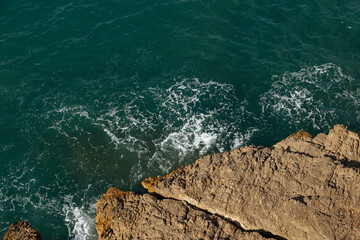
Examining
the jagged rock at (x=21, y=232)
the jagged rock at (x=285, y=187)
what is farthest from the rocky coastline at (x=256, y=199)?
the jagged rock at (x=21, y=232)

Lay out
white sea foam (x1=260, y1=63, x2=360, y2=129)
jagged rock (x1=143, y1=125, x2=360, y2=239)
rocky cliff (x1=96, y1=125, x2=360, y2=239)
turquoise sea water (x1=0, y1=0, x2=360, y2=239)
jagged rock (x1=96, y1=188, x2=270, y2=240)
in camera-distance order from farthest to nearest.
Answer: white sea foam (x1=260, y1=63, x2=360, y2=129), turquoise sea water (x1=0, y1=0, x2=360, y2=239), jagged rock (x1=96, y1=188, x2=270, y2=240), rocky cliff (x1=96, y1=125, x2=360, y2=239), jagged rock (x1=143, y1=125, x2=360, y2=239)

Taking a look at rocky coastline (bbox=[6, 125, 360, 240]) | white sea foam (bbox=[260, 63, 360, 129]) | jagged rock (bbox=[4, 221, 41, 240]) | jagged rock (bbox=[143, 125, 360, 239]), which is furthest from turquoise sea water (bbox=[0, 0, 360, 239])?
jagged rock (bbox=[143, 125, 360, 239])

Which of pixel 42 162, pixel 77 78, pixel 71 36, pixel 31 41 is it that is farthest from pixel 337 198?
pixel 31 41

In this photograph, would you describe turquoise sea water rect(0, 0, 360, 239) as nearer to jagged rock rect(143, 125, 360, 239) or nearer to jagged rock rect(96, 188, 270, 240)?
jagged rock rect(96, 188, 270, 240)

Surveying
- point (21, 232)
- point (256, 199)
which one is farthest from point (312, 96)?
point (21, 232)

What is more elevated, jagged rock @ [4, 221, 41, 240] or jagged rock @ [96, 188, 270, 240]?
jagged rock @ [96, 188, 270, 240]

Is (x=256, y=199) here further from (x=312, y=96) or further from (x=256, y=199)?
(x=312, y=96)

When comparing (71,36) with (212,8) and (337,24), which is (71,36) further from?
(337,24)
